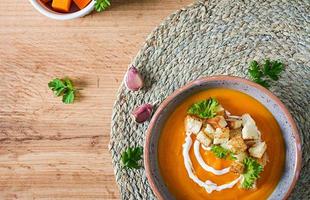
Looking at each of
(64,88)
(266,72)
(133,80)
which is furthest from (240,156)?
(64,88)

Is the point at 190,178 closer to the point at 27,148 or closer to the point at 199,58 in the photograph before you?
the point at 199,58

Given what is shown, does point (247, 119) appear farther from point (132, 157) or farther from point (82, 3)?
point (82, 3)

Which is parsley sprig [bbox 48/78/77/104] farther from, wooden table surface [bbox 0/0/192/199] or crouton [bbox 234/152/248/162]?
crouton [bbox 234/152/248/162]

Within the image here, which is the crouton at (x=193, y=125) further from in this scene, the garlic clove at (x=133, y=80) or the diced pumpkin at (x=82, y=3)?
the diced pumpkin at (x=82, y=3)

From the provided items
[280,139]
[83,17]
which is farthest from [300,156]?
[83,17]

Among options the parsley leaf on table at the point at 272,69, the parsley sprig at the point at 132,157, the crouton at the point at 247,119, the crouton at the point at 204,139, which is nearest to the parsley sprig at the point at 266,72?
the parsley leaf on table at the point at 272,69

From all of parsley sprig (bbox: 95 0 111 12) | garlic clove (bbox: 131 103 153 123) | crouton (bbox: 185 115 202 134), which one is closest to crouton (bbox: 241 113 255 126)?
crouton (bbox: 185 115 202 134)
